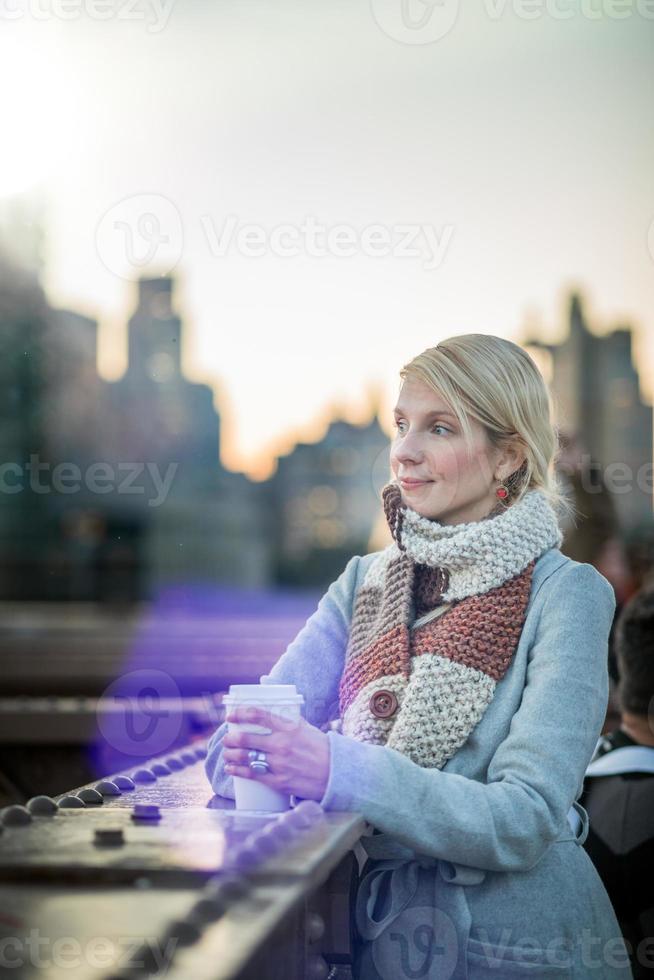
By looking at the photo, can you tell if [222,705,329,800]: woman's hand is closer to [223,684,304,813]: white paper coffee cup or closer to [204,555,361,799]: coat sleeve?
[223,684,304,813]: white paper coffee cup

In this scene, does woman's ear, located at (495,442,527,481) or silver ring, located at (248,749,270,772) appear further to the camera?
woman's ear, located at (495,442,527,481)

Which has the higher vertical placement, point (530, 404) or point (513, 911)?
point (530, 404)

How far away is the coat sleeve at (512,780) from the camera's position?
228 centimetres

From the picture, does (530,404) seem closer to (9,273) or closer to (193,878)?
(193,878)

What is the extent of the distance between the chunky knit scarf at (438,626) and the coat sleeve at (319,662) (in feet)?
0.18

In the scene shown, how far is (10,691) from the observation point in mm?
9445

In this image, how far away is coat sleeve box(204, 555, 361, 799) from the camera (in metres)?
2.75

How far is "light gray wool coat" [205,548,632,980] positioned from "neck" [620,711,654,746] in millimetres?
1356

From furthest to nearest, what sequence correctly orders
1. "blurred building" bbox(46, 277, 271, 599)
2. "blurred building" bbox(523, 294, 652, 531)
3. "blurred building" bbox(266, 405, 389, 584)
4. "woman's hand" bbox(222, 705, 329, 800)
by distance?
"blurred building" bbox(266, 405, 389, 584) → "blurred building" bbox(46, 277, 271, 599) → "blurred building" bbox(523, 294, 652, 531) → "woman's hand" bbox(222, 705, 329, 800)

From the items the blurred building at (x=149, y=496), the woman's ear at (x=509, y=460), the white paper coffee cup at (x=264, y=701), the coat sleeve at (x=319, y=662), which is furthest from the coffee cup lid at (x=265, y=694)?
the blurred building at (x=149, y=496)

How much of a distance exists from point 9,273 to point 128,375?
180ft

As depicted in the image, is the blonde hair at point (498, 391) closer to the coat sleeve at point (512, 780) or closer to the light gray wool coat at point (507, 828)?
the light gray wool coat at point (507, 828)

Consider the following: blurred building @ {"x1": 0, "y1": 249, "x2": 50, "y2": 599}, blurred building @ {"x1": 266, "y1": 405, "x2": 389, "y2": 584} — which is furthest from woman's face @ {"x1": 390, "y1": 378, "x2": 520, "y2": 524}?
blurred building @ {"x1": 266, "y1": 405, "x2": 389, "y2": 584}

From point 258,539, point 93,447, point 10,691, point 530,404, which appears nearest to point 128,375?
point 93,447
